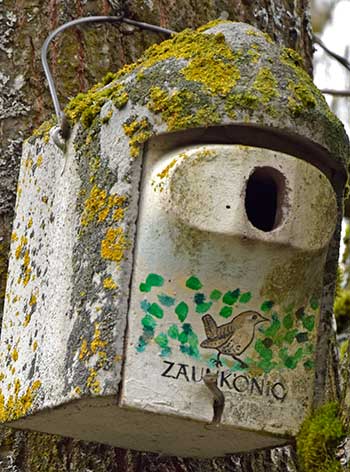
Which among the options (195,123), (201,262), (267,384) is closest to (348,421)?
(267,384)

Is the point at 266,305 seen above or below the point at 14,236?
below

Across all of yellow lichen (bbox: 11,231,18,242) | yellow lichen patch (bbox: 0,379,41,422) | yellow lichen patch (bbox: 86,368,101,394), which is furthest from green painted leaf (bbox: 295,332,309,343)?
yellow lichen (bbox: 11,231,18,242)

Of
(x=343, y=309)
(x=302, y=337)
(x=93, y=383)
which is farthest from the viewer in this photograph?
(x=343, y=309)

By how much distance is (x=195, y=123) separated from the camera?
7.88 ft

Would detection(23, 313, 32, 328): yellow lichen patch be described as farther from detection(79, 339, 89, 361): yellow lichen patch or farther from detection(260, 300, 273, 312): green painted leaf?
detection(260, 300, 273, 312): green painted leaf

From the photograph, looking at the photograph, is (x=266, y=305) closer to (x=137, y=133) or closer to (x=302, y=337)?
(x=302, y=337)

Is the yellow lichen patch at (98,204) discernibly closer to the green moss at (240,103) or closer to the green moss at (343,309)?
the green moss at (240,103)

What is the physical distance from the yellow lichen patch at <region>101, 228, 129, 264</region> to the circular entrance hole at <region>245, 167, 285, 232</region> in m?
0.23

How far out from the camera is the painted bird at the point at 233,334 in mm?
2404

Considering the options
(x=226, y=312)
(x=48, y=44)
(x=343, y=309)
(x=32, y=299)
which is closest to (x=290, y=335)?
(x=226, y=312)

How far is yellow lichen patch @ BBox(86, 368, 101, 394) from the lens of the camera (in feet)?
7.75

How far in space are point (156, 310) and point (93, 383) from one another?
153mm

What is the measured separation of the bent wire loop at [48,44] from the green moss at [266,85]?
1.31 feet

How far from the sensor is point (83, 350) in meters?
2.43
